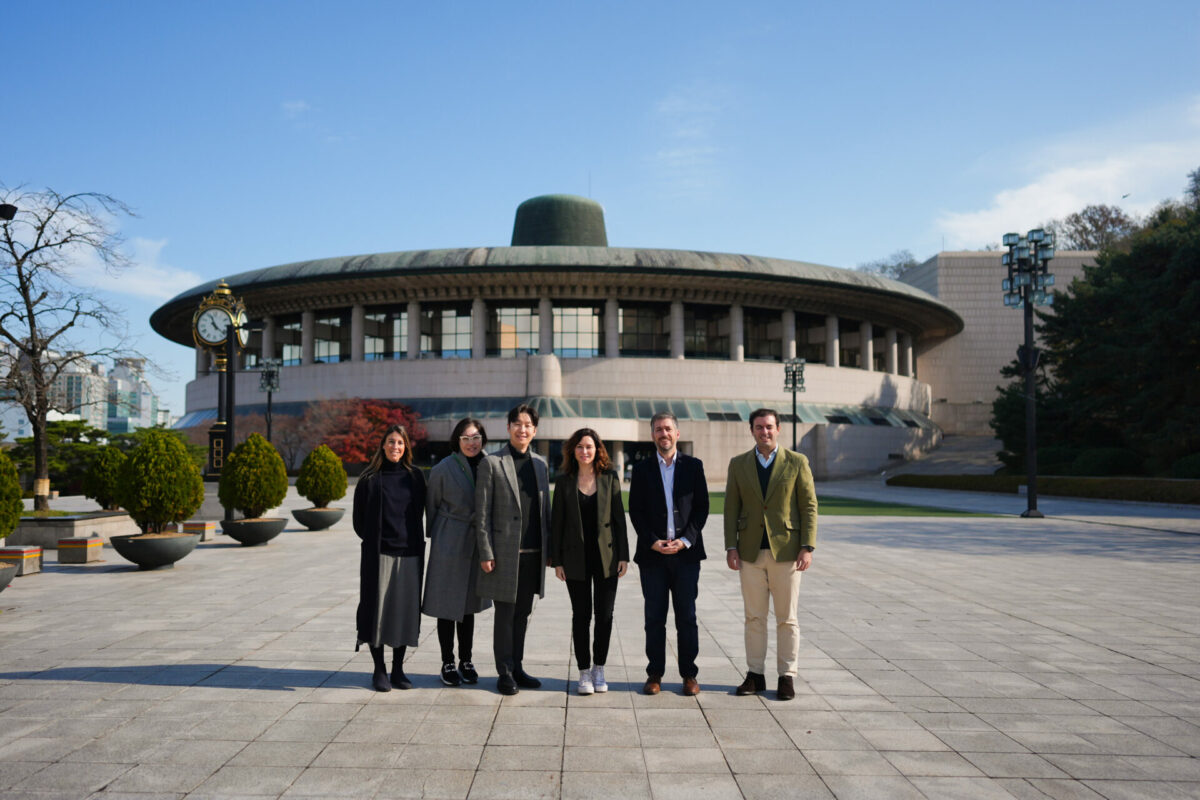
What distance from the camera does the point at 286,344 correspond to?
6106 centimetres

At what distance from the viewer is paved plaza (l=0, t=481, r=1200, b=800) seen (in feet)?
14.5

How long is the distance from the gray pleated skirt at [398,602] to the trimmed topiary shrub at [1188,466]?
34.9 metres

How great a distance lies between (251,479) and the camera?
645 inches

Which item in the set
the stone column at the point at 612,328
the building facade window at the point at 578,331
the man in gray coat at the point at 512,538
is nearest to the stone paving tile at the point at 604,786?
the man in gray coat at the point at 512,538

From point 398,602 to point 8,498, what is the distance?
693cm

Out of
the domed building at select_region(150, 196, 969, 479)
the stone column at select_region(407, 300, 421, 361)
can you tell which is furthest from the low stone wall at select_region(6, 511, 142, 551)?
the stone column at select_region(407, 300, 421, 361)

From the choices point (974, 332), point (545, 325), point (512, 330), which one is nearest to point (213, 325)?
point (545, 325)

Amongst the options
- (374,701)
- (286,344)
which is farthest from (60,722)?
(286,344)

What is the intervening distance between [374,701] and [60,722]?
2.04 metres

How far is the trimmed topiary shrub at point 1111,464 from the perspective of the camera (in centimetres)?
3734

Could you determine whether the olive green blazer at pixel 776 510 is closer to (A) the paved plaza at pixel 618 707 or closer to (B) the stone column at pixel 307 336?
(A) the paved plaza at pixel 618 707

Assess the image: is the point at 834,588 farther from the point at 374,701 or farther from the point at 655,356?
the point at 655,356

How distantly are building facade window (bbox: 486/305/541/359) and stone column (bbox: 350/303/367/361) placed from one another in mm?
9122

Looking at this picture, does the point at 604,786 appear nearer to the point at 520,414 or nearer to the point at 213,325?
the point at 520,414
